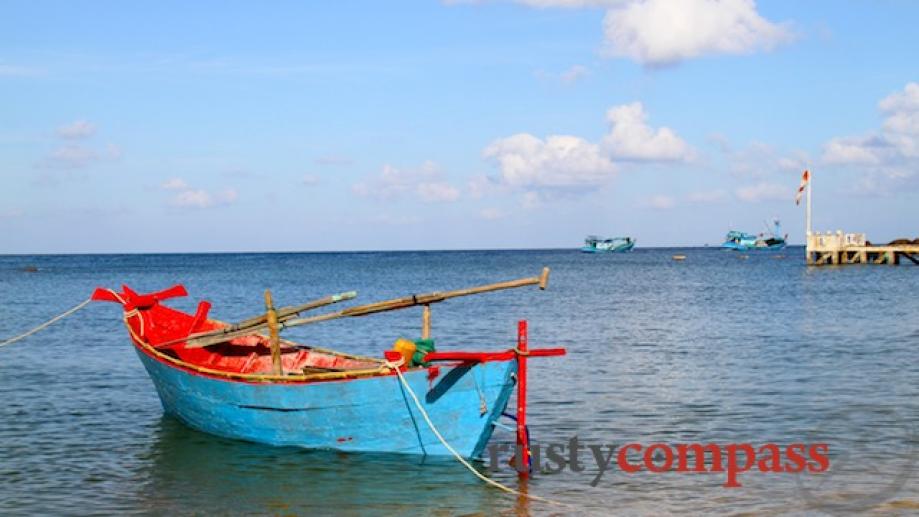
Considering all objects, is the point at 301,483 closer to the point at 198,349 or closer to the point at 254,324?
the point at 254,324

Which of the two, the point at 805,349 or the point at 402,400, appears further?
the point at 805,349

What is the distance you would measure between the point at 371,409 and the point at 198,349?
6.79m

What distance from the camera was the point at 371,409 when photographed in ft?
52.0

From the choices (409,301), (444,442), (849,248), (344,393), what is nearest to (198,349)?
(344,393)

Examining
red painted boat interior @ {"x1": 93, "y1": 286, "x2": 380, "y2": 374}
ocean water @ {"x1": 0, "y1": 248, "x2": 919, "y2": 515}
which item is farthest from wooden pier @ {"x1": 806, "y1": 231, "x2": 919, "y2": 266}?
red painted boat interior @ {"x1": 93, "y1": 286, "x2": 380, "y2": 374}

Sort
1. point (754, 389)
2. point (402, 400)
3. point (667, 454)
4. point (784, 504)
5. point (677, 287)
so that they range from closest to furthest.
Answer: point (784, 504), point (402, 400), point (667, 454), point (754, 389), point (677, 287)

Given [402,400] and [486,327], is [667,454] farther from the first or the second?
[486,327]

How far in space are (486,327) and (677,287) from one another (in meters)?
39.7

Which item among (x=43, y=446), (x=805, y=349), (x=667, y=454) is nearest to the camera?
(x=667, y=454)

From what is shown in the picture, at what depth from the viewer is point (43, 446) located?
1845 cm

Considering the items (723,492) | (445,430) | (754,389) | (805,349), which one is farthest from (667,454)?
(805,349)

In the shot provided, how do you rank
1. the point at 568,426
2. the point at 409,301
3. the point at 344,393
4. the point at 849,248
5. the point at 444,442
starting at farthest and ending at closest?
the point at 849,248, the point at 568,426, the point at 409,301, the point at 344,393, the point at 444,442

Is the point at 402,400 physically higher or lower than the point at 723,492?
higher

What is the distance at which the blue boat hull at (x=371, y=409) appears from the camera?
599 inches
